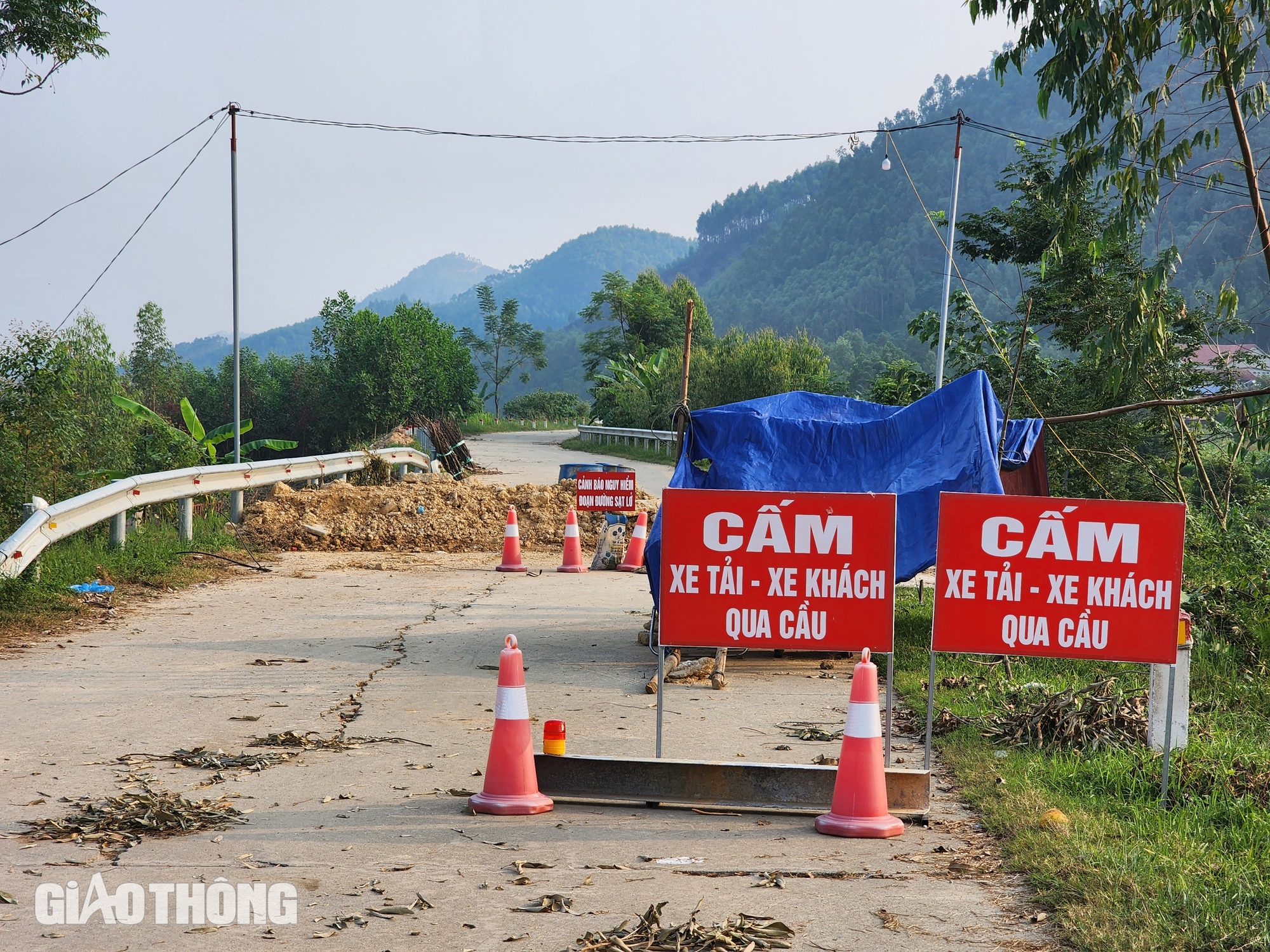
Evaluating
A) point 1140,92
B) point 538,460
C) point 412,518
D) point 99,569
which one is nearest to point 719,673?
point 1140,92

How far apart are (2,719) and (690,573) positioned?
14.5 ft

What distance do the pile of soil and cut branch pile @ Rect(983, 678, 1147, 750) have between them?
1062 centimetres

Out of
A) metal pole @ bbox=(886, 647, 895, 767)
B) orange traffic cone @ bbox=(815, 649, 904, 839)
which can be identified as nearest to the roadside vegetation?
metal pole @ bbox=(886, 647, 895, 767)

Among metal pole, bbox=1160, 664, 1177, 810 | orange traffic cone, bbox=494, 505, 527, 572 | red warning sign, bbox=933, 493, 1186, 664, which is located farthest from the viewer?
orange traffic cone, bbox=494, 505, 527, 572

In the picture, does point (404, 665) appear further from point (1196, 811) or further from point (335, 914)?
point (1196, 811)

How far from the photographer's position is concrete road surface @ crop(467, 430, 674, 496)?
103ft

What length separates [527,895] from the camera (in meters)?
4.35

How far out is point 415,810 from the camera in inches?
214

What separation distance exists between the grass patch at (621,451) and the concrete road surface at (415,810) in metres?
29.1

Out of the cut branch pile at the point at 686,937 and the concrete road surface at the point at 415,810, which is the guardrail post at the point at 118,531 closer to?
the concrete road surface at the point at 415,810

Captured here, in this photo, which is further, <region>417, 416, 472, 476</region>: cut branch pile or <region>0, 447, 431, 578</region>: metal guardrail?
<region>417, 416, 472, 476</region>: cut branch pile

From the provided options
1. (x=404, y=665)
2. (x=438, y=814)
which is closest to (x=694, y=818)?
(x=438, y=814)

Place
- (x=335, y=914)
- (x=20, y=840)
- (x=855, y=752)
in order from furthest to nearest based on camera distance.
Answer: (x=855, y=752) < (x=20, y=840) < (x=335, y=914)

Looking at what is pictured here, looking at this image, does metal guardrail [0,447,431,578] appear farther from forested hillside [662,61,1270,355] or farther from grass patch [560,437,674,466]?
forested hillside [662,61,1270,355]
